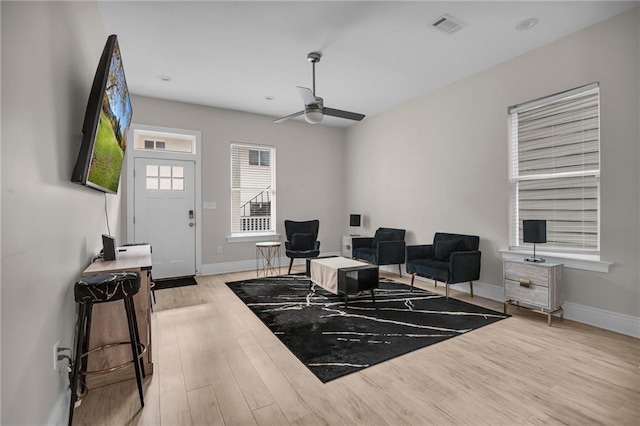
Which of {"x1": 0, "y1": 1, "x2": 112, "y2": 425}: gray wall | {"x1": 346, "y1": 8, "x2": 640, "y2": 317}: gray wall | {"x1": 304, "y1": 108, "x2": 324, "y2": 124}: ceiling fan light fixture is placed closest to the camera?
{"x1": 0, "y1": 1, "x2": 112, "y2": 425}: gray wall

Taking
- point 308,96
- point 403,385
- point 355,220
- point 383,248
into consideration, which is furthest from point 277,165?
point 403,385

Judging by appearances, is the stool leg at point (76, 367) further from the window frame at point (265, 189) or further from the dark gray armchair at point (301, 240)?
the window frame at point (265, 189)

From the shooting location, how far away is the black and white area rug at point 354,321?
2576 mm

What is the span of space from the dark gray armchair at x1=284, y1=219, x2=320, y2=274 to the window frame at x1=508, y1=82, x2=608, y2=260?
3001mm

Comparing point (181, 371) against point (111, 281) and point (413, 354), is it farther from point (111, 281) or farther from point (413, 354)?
point (413, 354)

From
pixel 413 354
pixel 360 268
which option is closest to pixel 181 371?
pixel 413 354

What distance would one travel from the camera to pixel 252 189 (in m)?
6.14

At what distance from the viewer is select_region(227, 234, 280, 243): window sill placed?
5.82 m

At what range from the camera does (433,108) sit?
16.3ft

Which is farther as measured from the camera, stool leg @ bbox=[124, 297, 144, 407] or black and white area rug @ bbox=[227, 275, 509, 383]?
black and white area rug @ bbox=[227, 275, 509, 383]

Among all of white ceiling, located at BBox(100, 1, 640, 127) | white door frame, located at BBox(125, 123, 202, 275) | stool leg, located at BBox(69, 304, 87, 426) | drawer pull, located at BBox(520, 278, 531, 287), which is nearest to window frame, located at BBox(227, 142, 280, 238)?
white door frame, located at BBox(125, 123, 202, 275)

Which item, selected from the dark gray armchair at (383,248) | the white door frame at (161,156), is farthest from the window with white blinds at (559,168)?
the white door frame at (161,156)

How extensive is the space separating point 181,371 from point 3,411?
130cm

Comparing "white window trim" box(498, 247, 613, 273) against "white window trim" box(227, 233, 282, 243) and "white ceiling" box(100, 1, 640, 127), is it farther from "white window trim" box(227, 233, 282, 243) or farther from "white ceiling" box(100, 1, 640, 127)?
"white window trim" box(227, 233, 282, 243)
